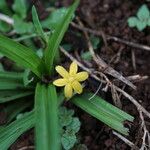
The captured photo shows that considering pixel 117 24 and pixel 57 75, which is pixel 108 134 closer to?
pixel 57 75

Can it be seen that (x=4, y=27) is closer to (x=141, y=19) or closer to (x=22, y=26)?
(x=22, y=26)

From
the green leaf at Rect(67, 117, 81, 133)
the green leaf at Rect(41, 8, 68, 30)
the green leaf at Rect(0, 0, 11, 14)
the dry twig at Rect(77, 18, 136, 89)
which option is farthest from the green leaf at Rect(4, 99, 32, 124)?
the green leaf at Rect(0, 0, 11, 14)

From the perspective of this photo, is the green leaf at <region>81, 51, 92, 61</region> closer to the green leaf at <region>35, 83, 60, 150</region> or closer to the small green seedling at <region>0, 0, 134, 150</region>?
the small green seedling at <region>0, 0, 134, 150</region>

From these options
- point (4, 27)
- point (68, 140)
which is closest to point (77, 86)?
point (68, 140)

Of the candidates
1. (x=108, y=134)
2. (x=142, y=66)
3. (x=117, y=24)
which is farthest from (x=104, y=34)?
(x=108, y=134)

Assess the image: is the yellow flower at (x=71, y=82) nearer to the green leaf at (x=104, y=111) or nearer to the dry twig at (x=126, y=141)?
the green leaf at (x=104, y=111)

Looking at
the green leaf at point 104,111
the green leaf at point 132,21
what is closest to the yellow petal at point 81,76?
the green leaf at point 104,111
